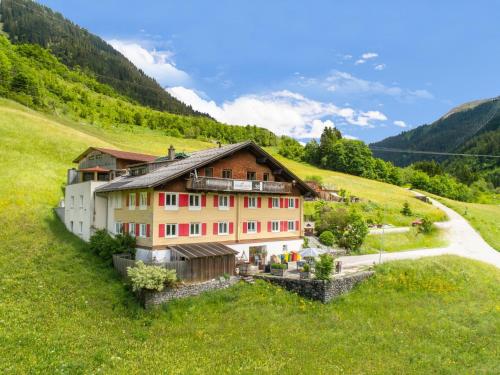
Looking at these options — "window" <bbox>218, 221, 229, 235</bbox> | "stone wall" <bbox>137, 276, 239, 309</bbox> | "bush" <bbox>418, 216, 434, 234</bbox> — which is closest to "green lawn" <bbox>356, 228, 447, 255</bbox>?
"bush" <bbox>418, 216, 434, 234</bbox>

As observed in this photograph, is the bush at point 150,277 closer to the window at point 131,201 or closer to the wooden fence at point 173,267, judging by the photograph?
the wooden fence at point 173,267

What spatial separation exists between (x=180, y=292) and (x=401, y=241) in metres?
37.6

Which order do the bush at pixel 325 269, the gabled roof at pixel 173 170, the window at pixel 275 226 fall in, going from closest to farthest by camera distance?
the bush at pixel 325 269, the gabled roof at pixel 173 170, the window at pixel 275 226

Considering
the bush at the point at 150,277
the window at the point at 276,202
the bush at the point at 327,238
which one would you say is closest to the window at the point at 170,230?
the bush at the point at 150,277

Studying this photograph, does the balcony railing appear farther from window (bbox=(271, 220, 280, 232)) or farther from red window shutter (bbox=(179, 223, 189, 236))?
window (bbox=(271, 220, 280, 232))

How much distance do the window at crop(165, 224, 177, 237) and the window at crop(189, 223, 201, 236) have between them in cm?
151

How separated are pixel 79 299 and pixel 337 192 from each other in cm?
6315

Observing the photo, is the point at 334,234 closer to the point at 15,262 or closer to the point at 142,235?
the point at 142,235

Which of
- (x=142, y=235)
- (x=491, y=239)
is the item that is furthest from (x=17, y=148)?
(x=491, y=239)

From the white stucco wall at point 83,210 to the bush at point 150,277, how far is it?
1276 centimetres

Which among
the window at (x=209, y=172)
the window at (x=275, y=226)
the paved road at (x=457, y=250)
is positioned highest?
the window at (x=209, y=172)

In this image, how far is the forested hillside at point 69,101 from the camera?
10156 cm

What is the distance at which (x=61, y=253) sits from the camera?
35250 mm

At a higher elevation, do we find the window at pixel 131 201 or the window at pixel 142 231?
the window at pixel 131 201
